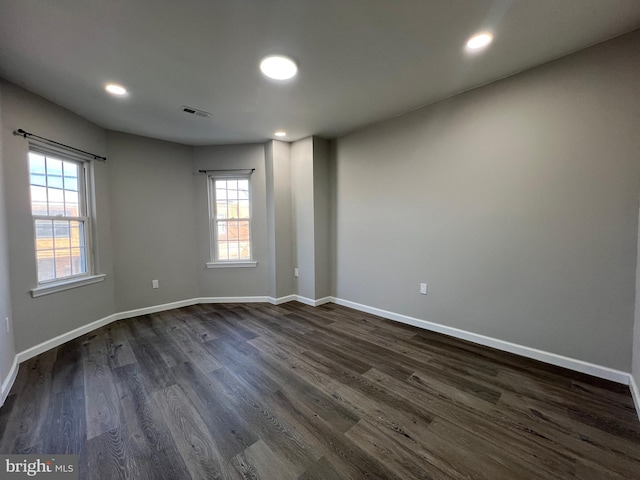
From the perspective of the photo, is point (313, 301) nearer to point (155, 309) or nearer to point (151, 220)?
point (155, 309)

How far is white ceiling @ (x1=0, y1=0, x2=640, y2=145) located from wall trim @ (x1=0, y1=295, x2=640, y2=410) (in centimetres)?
246

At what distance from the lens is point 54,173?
282 cm

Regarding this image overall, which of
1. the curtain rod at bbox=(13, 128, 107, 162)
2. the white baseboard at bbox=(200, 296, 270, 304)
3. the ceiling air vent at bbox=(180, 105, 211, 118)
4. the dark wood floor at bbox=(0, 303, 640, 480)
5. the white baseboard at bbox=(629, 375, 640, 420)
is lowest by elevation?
the dark wood floor at bbox=(0, 303, 640, 480)

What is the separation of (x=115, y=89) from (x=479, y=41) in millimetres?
3067

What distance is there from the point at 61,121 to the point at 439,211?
422cm

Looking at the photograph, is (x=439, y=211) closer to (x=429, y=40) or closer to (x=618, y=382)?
(x=429, y=40)

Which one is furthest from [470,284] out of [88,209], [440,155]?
[88,209]

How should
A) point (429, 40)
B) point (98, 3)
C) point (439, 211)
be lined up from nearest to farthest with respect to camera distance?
1. point (98, 3)
2. point (429, 40)
3. point (439, 211)

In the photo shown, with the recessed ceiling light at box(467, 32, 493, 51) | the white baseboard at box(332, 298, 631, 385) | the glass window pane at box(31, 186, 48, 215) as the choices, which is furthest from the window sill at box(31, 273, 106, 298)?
the recessed ceiling light at box(467, 32, 493, 51)

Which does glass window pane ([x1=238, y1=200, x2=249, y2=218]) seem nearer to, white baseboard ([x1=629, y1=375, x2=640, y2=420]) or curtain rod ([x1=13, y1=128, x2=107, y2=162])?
curtain rod ([x1=13, y1=128, x2=107, y2=162])

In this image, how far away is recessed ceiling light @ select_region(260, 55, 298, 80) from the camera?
1978 mm

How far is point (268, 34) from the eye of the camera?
1.72 metres

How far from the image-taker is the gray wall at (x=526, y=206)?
193 cm

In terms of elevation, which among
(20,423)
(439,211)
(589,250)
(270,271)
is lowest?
(20,423)
